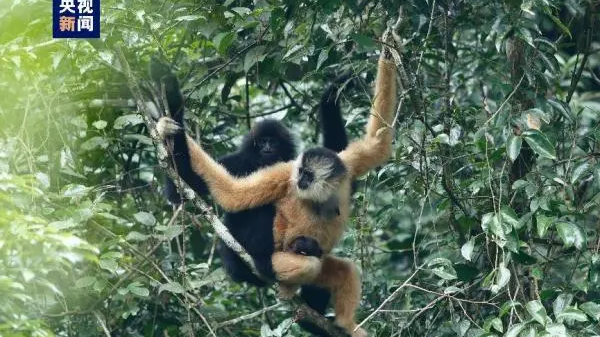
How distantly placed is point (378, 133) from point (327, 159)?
53 cm

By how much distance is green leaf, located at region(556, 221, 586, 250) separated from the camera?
19.0 feet

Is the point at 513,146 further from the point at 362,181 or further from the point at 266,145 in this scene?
the point at 266,145

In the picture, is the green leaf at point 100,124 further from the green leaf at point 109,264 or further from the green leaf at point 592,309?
the green leaf at point 592,309

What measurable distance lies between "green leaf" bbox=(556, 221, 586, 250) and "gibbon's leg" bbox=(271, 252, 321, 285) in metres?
1.96

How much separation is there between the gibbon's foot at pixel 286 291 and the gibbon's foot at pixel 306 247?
0.28 meters

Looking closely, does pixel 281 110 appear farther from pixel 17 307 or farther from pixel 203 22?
pixel 17 307

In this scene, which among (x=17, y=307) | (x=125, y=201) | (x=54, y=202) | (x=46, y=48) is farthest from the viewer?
(x=125, y=201)

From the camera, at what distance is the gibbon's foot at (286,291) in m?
7.07

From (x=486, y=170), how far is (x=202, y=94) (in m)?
2.58

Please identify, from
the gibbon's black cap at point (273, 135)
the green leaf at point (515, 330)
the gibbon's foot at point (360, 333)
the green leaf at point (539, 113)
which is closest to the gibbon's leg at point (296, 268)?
the gibbon's foot at point (360, 333)

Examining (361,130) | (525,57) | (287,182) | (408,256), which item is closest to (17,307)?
(287,182)

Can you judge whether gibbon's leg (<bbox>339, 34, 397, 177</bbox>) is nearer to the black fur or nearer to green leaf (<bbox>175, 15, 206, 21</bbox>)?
the black fur

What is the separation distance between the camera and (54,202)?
6.88 meters

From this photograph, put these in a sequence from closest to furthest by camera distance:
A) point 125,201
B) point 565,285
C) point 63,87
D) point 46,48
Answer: point 565,285
point 46,48
point 63,87
point 125,201
